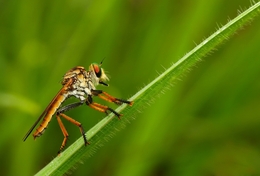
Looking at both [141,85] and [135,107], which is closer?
[135,107]

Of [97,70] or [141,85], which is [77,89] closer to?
[97,70]

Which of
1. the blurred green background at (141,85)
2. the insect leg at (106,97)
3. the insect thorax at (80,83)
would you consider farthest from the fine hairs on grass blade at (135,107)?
the blurred green background at (141,85)

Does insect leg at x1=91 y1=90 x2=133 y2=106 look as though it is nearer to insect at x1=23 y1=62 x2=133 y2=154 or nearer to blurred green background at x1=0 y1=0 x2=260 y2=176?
insect at x1=23 y1=62 x2=133 y2=154

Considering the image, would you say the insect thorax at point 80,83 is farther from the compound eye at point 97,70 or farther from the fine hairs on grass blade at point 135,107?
the fine hairs on grass blade at point 135,107

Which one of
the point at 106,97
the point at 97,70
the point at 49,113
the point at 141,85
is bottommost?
the point at 141,85

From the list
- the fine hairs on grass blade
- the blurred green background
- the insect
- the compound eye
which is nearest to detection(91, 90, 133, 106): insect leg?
the insect

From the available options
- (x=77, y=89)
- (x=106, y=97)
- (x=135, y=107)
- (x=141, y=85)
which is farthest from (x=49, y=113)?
(x=141, y=85)
